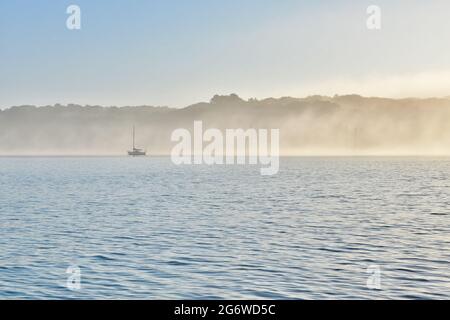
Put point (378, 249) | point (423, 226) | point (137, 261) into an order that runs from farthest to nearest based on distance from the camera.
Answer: point (423, 226), point (378, 249), point (137, 261)

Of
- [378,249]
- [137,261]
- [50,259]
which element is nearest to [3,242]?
[50,259]

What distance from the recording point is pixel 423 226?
60562 mm

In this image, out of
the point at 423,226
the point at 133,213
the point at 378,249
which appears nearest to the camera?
the point at 378,249

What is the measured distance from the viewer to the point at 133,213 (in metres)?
74.6

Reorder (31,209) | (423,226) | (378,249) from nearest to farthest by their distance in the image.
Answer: (378,249)
(423,226)
(31,209)
